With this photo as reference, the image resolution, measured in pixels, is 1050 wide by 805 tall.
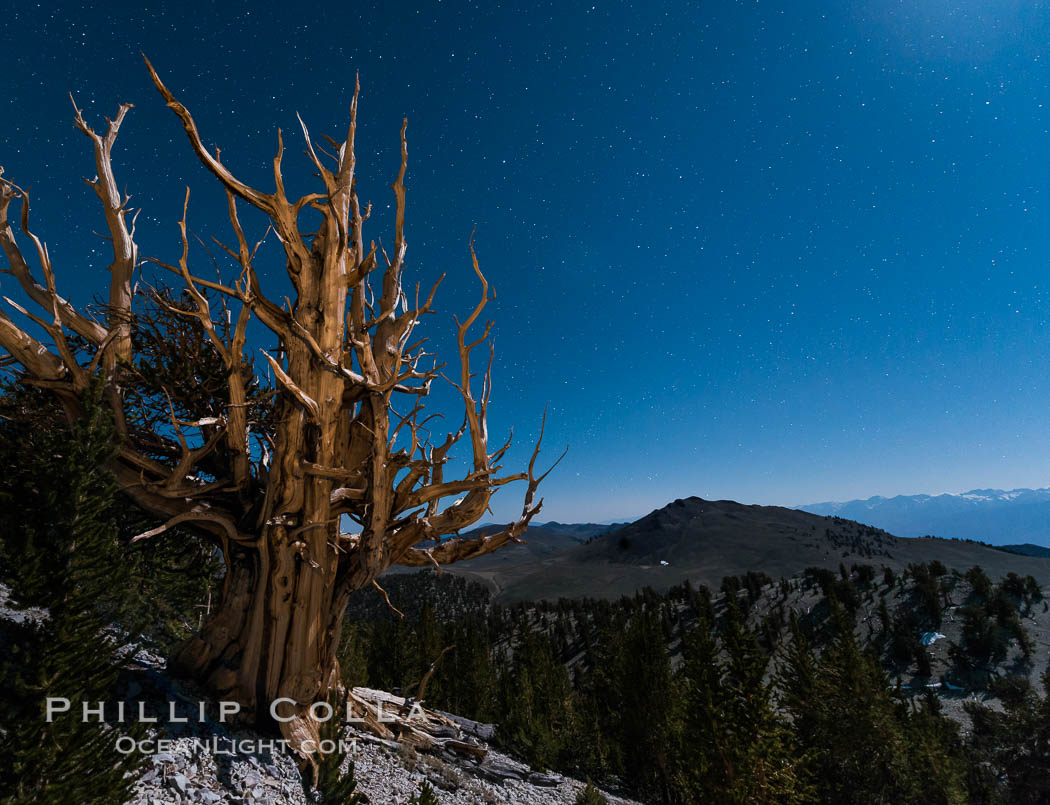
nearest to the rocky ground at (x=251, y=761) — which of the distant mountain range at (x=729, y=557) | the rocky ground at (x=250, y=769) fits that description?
the rocky ground at (x=250, y=769)

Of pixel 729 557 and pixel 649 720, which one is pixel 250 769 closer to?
pixel 649 720

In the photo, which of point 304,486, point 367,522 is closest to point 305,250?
point 304,486

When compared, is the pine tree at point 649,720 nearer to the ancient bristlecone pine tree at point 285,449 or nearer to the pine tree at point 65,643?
the ancient bristlecone pine tree at point 285,449

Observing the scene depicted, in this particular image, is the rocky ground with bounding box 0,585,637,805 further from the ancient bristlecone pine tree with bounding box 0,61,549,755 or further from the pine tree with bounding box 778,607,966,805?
the pine tree with bounding box 778,607,966,805

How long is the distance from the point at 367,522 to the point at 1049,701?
115ft

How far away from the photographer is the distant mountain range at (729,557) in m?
126

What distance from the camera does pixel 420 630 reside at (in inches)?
1672

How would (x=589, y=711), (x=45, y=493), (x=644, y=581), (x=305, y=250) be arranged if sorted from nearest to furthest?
(x=45, y=493)
(x=305, y=250)
(x=589, y=711)
(x=644, y=581)

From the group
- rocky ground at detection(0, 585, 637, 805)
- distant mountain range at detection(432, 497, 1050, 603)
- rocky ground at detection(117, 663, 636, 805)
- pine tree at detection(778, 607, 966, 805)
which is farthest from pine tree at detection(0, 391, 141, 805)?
distant mountain range at detection(432, 497, 1050, 603)

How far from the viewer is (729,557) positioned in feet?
508

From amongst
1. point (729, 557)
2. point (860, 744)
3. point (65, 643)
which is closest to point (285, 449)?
point (65, 643)

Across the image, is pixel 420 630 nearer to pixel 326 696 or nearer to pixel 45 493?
pixel 326 696

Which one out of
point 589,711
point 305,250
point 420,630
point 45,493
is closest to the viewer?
point 45,493

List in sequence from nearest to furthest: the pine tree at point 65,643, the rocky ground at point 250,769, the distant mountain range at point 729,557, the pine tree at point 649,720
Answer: the pine tree at point 65,643 → the rocky ground at point 250,769 → the pine tree at point 649,720 → the distant mountain range at point 729,557
